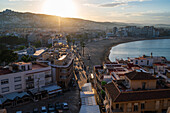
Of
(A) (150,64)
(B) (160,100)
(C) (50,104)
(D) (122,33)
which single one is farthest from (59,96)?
(D) (122,33)

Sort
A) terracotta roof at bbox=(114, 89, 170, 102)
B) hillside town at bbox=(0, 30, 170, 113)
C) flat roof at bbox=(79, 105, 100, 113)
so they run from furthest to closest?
flat roof at bbox=(79, 105, 100, 113) < hillside town at bbox=(0, 30, 170, 113) < terracotta roof at bbox=(114, 89, 170, 102)

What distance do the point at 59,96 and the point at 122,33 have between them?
9219 centimetres

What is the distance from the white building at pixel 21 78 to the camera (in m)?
11.4

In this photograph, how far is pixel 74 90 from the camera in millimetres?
14289

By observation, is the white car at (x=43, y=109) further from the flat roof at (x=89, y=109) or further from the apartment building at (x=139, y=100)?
the apartment building at (x=139, y=100)

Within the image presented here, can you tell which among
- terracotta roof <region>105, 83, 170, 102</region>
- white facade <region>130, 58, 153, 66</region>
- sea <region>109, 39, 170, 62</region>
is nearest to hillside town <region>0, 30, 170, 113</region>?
terracotta roof <region>105, 83, 170, 102</region>

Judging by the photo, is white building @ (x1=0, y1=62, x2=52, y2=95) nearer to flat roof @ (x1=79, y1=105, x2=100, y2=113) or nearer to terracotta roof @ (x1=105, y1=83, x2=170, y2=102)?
flat roof @ (x1=79, y1=105, x2=100, y2=113)

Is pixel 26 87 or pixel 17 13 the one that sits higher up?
pixel 17 13

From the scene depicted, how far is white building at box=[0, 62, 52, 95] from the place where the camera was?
1144 centimetres

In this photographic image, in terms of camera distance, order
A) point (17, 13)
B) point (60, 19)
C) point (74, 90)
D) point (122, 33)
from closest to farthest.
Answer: point (74, 90), point (122, 33), point (17, 13), point (60, 19)

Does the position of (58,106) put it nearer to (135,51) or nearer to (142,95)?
(142,95)

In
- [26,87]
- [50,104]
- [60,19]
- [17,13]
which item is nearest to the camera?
[50,104]

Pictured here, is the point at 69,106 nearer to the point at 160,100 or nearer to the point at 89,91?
the point at 89,91

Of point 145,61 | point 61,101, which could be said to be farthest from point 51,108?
point 145,61
